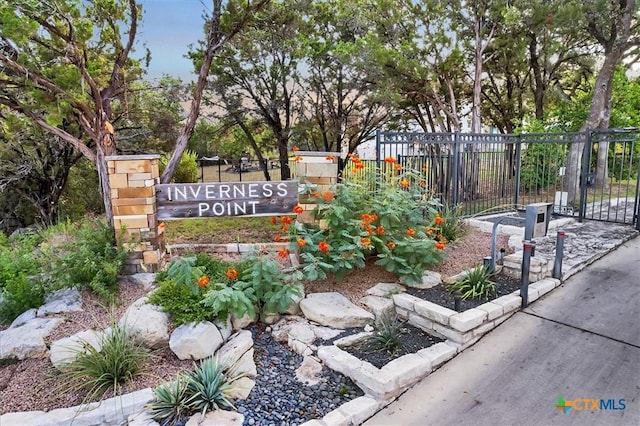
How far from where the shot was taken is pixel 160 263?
3.74m

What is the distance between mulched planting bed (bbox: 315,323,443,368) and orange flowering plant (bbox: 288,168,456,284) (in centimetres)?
55

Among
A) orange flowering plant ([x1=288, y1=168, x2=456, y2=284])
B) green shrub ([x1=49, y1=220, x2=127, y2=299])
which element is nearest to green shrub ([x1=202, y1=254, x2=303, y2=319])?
orange flowering plant ([x1=288, y1=168, x2=456, y2=284])

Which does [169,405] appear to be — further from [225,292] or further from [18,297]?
[18,297]

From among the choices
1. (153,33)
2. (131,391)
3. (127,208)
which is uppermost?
(153,33)

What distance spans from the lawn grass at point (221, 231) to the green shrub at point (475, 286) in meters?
2.51

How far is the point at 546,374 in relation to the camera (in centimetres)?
253

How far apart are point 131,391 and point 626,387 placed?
3063 mm

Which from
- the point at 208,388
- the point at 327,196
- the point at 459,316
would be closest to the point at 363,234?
the point at 327,196

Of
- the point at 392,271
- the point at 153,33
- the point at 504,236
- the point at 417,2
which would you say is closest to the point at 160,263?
the point at 392,271

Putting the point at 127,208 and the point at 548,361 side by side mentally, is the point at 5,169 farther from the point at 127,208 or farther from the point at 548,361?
the point at 548,361

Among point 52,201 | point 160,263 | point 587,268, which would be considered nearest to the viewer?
point 160,263

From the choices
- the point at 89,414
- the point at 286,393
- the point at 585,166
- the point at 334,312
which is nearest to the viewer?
the point at 89,414

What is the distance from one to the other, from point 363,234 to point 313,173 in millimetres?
930

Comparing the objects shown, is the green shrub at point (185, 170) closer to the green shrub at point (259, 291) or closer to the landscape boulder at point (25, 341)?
the landscape boulder at point (25, 341)
